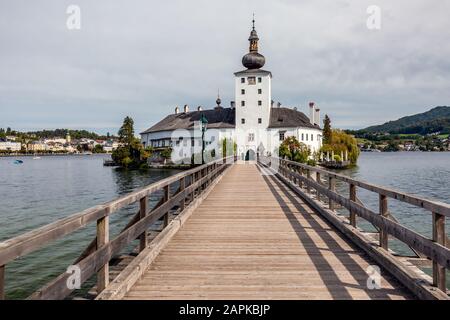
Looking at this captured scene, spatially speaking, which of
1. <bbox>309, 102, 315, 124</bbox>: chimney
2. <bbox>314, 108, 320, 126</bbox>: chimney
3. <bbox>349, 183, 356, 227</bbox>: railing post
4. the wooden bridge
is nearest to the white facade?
<bbox>309, 102, 315, 124</bbox>: chimney

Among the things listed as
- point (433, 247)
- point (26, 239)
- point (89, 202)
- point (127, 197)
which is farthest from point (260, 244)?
point (89, 202)

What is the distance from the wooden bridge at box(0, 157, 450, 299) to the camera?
12.9 ft

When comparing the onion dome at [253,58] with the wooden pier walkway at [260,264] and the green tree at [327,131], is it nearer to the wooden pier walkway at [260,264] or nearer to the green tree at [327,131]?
the green tree at [327,131]

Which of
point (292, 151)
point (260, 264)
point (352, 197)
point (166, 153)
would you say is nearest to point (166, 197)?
point (260, 264)

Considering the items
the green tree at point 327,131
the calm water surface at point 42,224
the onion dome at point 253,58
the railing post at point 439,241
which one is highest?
the onion dome at point 253,58

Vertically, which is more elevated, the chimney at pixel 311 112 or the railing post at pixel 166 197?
the chimney at pixel 311 112

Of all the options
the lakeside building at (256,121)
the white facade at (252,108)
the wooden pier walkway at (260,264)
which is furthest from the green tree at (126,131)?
the wooden pier walkway at (260,264)

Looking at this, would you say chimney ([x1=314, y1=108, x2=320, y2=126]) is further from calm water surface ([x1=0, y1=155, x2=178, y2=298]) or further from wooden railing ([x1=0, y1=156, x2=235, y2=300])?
wooden railing ([x1=0, y1=156, x2=235, y2=300])

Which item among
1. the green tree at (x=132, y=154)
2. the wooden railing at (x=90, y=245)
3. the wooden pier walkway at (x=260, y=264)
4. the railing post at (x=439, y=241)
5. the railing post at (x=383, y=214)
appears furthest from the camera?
the green tree at (x=132, y=154)

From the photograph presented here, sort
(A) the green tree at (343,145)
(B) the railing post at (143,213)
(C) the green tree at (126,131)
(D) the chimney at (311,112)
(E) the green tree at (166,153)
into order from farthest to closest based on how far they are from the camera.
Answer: (C) the green tree at (126,131)
(E) the green tree at (166,153)
(D) the chimney at (311,112)
(A) the green tree at (343,145)
(B) the railing post at (143,213)

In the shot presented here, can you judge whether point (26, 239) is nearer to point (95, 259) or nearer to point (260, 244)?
point (95, 259)

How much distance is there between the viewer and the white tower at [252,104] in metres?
70.3

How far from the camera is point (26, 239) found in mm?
2750

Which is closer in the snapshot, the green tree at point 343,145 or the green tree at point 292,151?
the green tree at point 292,151
